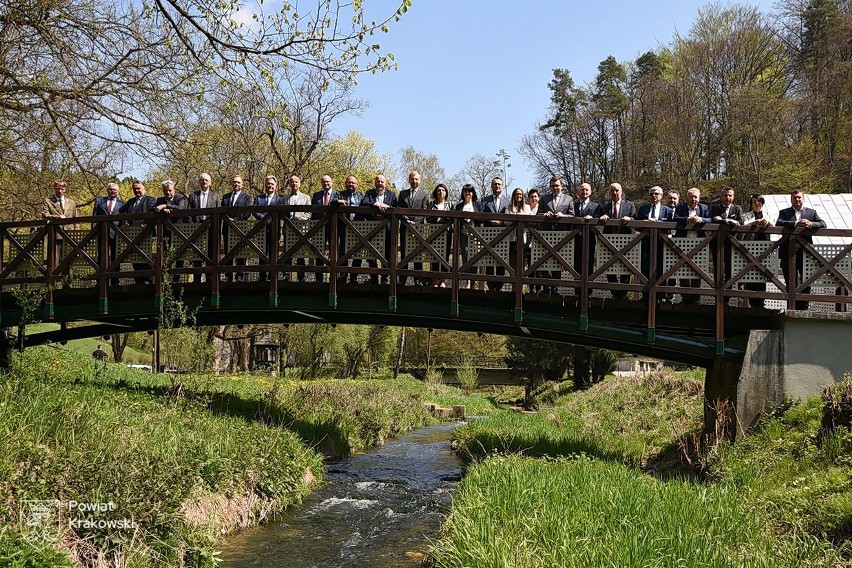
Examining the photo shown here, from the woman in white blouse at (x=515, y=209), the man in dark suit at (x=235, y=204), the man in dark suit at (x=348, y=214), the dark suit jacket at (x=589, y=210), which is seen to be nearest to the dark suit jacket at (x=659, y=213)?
the dark suit jacket at (x=589, y=210)

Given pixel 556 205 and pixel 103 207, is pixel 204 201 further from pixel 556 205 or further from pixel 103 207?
pixel 556 205

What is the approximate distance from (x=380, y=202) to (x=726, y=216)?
546 cm

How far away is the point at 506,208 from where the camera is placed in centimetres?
1276

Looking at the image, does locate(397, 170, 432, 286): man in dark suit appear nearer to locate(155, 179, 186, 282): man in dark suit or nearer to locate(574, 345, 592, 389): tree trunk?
locate(155, 179, 186, 282): man in dark suit

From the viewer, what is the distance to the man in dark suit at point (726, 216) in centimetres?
1139

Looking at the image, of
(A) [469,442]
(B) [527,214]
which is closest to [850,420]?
(B) [527,214]

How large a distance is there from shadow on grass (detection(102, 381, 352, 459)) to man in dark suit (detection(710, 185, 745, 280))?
7222mm

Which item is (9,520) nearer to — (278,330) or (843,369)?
(843,369)

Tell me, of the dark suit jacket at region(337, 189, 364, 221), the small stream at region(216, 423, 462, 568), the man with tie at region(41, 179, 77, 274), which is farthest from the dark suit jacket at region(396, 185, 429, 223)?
the man with tie at region(41, 179, 77, 274)

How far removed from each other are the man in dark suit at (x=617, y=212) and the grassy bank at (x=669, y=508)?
2620mm

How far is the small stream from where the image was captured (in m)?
8.37

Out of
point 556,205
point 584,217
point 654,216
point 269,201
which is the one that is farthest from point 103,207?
point 654,216

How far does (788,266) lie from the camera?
1133cm

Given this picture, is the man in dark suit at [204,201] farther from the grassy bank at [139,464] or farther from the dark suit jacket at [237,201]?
the grassy bank at [139,464]
